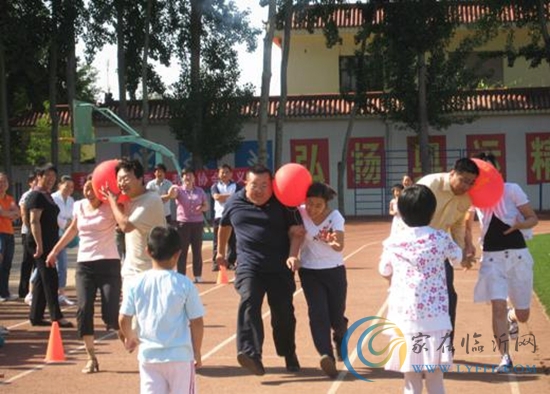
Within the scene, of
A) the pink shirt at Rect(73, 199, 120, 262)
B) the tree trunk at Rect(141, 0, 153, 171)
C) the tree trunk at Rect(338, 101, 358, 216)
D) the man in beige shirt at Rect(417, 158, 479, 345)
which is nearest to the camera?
the man in beige shirt at Rect(417, 158, 479, 345)

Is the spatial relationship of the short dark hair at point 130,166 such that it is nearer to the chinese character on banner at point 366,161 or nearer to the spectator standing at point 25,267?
the spectator standing at point 25,267

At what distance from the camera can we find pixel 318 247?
31.5 ft

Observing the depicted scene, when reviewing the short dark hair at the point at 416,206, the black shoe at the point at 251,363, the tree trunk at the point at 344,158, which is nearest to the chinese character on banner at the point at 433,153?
the tree trunk at the point at 344,158

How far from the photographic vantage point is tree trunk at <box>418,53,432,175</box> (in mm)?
41625

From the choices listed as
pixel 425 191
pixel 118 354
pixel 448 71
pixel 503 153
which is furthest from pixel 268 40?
pixel 425 191

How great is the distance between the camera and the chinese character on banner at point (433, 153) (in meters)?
43.4

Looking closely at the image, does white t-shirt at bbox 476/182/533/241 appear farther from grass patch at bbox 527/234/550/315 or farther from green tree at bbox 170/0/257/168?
green tree at bbox 170/0/257/168

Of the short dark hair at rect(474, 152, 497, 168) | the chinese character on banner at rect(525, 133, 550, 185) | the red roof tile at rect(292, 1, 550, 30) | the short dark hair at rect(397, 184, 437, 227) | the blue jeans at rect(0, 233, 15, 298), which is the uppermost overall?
the red roof tile at rect(292, 1, 550, 30)

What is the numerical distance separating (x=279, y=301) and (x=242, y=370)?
0.77 metres

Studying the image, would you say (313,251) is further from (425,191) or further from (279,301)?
(425,191)

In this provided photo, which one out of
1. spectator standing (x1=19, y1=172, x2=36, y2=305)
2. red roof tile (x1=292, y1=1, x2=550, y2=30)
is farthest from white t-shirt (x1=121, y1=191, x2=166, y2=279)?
red roof tile (x1=292, y1=1, x2=550, y2=30)

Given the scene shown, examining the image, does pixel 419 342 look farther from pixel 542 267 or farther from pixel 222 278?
pixel 542 267

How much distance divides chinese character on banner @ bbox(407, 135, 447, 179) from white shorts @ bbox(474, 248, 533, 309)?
34094 mm

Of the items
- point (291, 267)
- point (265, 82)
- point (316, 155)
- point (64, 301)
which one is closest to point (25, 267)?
point (64, 301)
